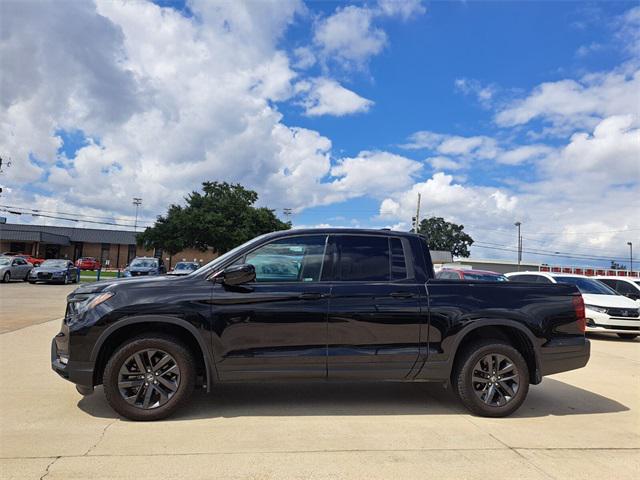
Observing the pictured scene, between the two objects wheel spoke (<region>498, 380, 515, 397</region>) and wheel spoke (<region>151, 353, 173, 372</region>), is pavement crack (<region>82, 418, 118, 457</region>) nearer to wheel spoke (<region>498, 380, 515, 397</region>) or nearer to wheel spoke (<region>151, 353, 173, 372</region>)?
wheel spoke (<region>151, 353, 173, 372</region>)

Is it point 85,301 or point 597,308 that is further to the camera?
point 597,308

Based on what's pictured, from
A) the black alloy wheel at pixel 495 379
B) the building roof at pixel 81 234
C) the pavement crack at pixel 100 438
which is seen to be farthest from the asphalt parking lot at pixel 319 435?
the building roof at pixel 81 234

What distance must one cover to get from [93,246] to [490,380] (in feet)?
258

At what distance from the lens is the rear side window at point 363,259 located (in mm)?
5070

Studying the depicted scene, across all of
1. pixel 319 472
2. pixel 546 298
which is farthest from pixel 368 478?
pixel 546 298

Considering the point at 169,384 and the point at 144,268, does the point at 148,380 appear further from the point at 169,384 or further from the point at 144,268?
the point at 144,268

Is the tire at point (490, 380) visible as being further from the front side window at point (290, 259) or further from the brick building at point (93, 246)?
the brick building at point (93, 246)

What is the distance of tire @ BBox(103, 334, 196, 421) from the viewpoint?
462 centimetres

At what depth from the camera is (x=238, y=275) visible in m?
4.68

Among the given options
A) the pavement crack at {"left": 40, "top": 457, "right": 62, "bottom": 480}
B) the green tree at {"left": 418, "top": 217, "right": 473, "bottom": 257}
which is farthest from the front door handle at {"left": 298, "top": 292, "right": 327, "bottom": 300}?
the green tree at {"left": 418, "top": 217, "right": 473, "bottom": 257}

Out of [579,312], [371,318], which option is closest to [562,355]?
[579,312]

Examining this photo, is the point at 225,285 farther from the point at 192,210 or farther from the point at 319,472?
the point at 192,210

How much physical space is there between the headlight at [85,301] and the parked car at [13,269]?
27339 millimetres

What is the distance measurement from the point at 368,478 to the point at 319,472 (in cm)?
36
